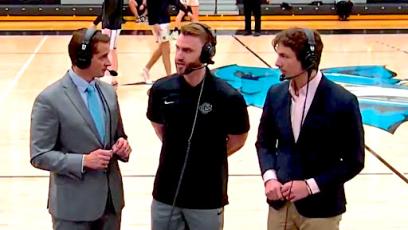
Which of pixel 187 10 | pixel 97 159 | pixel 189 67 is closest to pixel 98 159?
pixel 97 159

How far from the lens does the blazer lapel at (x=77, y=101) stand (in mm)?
3693

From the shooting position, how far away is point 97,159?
3641 millimetres

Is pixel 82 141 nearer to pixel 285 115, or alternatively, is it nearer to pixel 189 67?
pixel 189 67

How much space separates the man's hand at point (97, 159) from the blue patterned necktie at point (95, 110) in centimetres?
14

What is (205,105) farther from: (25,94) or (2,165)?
(25,94)

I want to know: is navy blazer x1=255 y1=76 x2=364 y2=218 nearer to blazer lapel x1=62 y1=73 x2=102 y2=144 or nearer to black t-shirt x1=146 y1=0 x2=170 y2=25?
blazer lapel x1=62 y1=73 x2=102 y2=144

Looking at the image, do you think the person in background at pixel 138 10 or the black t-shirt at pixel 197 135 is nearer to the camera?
the black t-shirt at pixel 197 135

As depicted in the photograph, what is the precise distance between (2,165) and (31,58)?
7525mm

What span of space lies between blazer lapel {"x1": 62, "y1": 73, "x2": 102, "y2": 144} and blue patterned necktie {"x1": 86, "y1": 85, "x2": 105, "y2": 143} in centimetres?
4

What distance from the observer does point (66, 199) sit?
12.3 feet

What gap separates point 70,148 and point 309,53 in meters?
1.29

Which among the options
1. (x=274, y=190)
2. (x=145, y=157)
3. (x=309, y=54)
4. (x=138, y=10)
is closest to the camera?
(x=309, y=54)

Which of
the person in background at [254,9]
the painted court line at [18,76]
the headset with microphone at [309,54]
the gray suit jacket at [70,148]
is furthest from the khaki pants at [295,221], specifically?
the person in background at [254,9]

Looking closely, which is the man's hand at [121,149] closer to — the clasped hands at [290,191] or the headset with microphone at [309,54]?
the clasped hands at [290,191]
